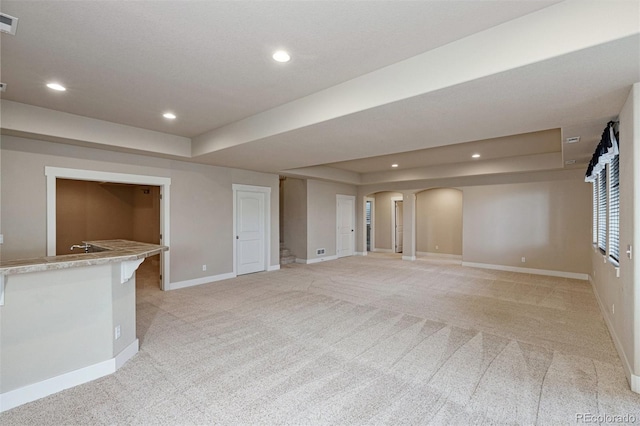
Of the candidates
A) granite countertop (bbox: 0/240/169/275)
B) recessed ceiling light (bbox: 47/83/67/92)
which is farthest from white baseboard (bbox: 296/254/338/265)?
recessed ceiling light (bbox: 47/83/67/92)

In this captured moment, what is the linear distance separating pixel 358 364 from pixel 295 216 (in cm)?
626

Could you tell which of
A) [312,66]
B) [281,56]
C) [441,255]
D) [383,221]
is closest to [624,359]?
[312,66]

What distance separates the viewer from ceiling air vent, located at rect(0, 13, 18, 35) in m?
2.03

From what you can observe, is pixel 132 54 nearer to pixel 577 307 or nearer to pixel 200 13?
pixel 200 13

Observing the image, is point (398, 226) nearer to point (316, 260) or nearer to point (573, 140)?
point (316, 260)

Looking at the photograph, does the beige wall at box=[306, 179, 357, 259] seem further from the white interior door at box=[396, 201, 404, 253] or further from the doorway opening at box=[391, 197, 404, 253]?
the white interior door at box=[396, 201, 404, 253]

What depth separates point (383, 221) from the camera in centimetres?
1138

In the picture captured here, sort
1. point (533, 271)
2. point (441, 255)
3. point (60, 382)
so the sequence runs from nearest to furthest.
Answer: point (60, 382) < point (533, 271) < point (441, 255)

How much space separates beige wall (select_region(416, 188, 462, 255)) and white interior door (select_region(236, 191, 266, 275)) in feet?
19.0

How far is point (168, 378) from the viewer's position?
254 cm

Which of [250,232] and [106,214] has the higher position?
[106,214]

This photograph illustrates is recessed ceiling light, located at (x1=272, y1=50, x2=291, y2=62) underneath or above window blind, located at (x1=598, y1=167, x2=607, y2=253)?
above

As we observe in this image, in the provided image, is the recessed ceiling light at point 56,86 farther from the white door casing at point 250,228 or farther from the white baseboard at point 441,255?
the white baseboard at point 441,255

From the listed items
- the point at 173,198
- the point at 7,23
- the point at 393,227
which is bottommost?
the point at 393,227
